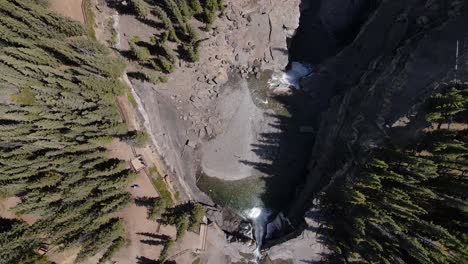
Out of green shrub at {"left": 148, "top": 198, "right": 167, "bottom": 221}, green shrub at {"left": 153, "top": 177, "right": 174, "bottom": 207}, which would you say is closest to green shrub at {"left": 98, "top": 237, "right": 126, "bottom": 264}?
green shrub at {"left": 148, "top": 198, "right": 167, "bottom": 221}

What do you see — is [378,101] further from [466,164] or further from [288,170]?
[288,170]

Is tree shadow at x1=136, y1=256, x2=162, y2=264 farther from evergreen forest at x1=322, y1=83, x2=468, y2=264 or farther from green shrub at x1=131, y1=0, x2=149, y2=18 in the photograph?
green shrub at x1=131, y1=0, x2=149, y2=18

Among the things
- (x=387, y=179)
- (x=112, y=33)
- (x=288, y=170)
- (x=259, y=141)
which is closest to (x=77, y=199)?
(x=112, y=33)

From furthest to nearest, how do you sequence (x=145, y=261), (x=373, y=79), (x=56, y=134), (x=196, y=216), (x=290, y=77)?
(x=290, y=77)
(x=145, y=261)
(x=196, y=216)
(x=373, y=79)
(x=56, y=134)

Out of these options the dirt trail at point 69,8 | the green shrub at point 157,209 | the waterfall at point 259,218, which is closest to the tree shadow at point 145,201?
the green shrub at point 157,209

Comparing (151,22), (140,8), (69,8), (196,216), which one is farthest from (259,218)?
(69,8)

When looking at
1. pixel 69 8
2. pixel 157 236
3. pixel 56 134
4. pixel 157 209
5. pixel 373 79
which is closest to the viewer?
pixel 56 134

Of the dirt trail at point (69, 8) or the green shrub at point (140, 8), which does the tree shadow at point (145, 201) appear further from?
the green shrub at point (140, 8)

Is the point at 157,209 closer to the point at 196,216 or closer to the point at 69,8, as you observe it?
the point at 196,216
